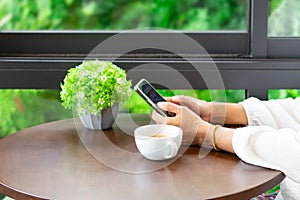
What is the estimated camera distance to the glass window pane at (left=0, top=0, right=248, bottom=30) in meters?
2.54

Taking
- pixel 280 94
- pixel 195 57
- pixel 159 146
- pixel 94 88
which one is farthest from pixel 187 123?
pixel 280 94

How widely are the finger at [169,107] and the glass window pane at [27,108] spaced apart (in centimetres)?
75

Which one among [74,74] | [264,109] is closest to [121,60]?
[74,74]

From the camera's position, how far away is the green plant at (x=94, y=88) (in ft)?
5.54

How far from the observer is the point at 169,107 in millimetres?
1648

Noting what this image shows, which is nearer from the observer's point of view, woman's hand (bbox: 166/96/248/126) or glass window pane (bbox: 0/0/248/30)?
woman's hand (bbox: 166/96/248/126)

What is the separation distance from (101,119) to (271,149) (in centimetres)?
54

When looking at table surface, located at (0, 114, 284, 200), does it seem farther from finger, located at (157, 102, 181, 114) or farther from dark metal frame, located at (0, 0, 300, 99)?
dark metal frame, located at (0, 0, 300, 99)

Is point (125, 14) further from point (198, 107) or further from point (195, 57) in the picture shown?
point (198, 107)

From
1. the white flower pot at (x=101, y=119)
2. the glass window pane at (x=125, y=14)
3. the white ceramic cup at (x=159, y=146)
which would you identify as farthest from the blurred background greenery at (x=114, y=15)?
the white ceramic cup at (x=159, y=146)

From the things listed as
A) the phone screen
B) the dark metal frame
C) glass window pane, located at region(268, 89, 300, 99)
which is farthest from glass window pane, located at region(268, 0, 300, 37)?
the phone screen

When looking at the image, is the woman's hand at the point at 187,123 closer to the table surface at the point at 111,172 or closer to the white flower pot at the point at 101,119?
the table surface at the point at 111,172

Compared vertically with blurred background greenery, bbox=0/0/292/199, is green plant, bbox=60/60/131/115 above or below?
below

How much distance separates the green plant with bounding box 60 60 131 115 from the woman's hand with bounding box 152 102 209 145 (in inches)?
6.1
